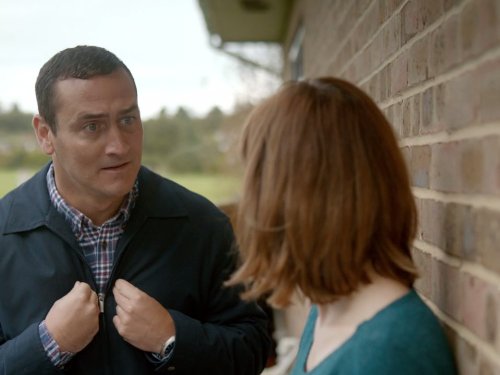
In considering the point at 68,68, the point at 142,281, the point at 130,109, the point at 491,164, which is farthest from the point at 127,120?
the point at 491,164

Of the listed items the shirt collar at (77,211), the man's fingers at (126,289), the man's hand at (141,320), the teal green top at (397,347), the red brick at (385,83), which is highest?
the red brick at (385,83)

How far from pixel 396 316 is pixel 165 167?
63.6ft

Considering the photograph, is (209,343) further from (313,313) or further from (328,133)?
(328,133)

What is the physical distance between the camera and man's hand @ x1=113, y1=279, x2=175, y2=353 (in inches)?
70.2

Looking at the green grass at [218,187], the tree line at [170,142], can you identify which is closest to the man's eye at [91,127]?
the green grass at [218,187]

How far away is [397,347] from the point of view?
1.07 metres

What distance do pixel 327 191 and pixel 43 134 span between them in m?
1.23

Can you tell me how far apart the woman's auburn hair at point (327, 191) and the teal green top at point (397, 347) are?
9cm

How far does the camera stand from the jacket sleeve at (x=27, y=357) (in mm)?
1782

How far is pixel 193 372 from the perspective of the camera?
1881 millimetres

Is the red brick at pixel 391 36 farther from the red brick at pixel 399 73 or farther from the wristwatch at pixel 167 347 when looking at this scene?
the wristwatch at pixel 167 347

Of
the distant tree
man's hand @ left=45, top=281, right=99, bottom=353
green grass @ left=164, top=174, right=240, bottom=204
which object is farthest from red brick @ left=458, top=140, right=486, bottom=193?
the distant tree

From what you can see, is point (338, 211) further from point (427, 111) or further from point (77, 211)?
point (77, 211)

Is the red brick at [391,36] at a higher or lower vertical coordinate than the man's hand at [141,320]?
higher
